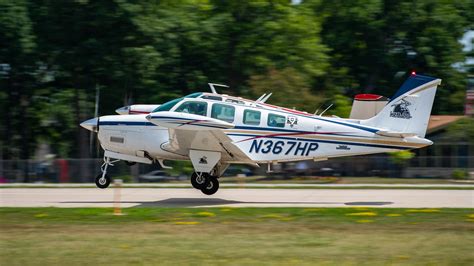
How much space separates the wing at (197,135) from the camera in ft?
60.3

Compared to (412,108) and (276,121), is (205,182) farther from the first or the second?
(412,108)

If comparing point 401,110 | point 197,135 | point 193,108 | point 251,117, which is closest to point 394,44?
point 401,110

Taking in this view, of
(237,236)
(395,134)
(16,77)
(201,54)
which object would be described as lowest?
(237,236)

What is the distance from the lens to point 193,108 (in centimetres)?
1984

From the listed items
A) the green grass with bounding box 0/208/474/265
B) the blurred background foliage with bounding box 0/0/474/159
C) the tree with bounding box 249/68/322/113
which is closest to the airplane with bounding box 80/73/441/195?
the green grass with bounding box 0/208/474/265

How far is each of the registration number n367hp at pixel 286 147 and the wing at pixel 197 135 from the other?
46 cm

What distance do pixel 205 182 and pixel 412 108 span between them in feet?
A: 19.0

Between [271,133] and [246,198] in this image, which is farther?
[246,198]

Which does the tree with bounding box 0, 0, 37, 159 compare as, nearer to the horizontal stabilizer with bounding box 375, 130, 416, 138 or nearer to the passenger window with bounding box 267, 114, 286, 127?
the passenger window with bounding box 267, 114, 286, 127

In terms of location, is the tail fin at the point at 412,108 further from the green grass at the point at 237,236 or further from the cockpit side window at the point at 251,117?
the cockpit side window at the point at 251,117

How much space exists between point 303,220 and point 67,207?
246 inches

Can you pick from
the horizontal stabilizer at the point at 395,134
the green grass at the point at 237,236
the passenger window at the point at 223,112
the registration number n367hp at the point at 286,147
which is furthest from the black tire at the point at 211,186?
the horizontal stabilizer at the point at 395,134

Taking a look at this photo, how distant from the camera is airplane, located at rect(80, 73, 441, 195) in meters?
19.8

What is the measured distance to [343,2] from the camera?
1998 inches
